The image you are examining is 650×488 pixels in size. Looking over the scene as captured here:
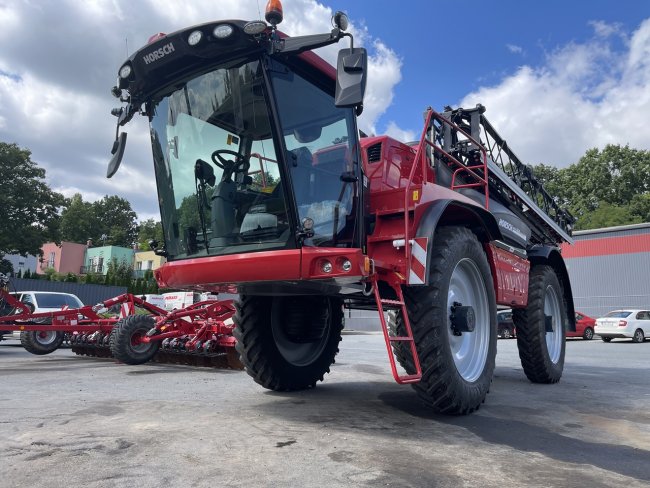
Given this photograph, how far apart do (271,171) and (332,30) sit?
120 centimetres

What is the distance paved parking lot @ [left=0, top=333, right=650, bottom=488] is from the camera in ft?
10.3

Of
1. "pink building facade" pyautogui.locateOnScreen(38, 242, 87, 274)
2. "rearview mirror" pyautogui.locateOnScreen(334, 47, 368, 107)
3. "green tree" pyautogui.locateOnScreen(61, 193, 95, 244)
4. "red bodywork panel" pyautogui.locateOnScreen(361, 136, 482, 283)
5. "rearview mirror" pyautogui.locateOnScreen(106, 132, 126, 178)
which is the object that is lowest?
"red bodywork panel" pyautogui.locateOnScreen(361, 136, 482, 283)

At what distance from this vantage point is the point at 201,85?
14.9 ft

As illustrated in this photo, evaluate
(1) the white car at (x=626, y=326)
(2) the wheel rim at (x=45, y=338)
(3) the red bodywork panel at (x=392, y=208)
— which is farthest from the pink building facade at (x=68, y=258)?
(3) the red bodywork panel at (x=392, y=208)

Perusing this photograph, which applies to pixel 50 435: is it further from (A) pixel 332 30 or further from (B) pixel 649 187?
(B) pixel 649 187

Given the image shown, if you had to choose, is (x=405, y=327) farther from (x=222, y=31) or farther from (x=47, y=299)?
(x=47, y=299)

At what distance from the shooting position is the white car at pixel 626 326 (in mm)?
22000

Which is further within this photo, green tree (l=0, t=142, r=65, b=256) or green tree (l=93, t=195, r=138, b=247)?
green tree (l=93, t=195, r=138, b=247)

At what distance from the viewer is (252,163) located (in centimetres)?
449

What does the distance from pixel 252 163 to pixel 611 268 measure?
3239 cm

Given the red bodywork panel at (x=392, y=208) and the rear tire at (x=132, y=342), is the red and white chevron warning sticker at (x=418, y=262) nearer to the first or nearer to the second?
the red bodywork panel at (x=392, y=208)

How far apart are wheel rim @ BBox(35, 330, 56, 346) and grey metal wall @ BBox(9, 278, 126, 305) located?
64.9 feet

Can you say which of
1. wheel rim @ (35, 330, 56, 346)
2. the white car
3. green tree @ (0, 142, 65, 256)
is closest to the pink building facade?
green tree @ (0, 142, 65, 256)

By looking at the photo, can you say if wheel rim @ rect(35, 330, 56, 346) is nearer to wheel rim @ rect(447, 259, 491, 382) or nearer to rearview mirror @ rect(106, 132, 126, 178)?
rearview mirror @ rect(106, 132, 126, 178)
